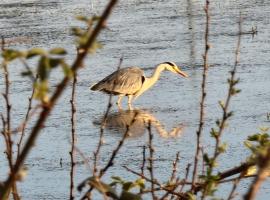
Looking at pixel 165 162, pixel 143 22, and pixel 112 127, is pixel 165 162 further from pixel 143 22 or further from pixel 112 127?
pixel 143 22

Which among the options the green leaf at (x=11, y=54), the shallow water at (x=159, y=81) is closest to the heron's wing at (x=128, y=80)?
the shallow water at (x=159, y=81)

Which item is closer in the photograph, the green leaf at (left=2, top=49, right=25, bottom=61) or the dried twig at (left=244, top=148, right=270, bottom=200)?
the dried twig at (left=244, top=148, right=270, bottom=200)

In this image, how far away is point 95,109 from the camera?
902 centimetres

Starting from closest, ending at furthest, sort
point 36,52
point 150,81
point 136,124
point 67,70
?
point 67,70
point 36,52
point 136,124
point 150,81

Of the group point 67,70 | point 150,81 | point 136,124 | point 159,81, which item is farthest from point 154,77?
point 67,70

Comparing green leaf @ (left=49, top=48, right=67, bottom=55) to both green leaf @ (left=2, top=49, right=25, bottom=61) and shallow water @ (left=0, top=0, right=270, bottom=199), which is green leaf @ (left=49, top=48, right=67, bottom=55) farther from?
shallow water @ (left=0, top=0, right=270, bottom=199)

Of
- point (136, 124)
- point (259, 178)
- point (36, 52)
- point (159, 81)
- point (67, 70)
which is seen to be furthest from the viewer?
point (159, 81)

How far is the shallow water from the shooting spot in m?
6.91

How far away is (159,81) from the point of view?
34.1ft

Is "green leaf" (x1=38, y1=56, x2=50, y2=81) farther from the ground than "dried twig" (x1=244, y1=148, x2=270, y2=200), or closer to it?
farther from the ground

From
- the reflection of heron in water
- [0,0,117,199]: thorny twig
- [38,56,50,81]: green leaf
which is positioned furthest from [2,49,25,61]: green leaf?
the reflection of heron in water

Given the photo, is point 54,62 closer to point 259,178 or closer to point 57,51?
point 57,51

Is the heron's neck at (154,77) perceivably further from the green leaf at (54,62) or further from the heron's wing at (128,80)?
the green leaf at (54,62)

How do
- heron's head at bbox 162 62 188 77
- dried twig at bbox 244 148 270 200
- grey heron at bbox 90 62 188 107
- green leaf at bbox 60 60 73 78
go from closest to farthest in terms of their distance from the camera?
1. dried twig at bbox 244 148 270 200
2. green leaf at bbox 60 60 73 78
3. grey heron at bbox 90 62 188 107
4. heron's head at bbox 162 62 188 77
